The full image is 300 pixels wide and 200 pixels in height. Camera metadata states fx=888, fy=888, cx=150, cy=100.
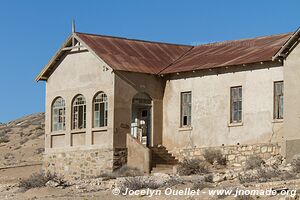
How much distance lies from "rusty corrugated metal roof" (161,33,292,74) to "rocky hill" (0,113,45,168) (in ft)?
41.5

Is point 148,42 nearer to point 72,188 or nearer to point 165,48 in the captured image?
point 165,48

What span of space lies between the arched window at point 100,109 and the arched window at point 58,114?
2343mm

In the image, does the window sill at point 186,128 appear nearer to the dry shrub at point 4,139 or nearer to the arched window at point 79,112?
the arched window at point 79,112

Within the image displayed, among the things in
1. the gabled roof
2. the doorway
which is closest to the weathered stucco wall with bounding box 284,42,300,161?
the gabled roof


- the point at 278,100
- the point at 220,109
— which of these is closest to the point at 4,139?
the point at 220,109

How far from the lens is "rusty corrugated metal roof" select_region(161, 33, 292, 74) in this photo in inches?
1449

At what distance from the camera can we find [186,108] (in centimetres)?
3941

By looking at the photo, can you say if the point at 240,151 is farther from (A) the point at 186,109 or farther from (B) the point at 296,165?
(B) the point at 296,165

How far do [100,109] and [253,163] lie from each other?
28.1ft

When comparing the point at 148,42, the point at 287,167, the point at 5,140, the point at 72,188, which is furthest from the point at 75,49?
the point at 5,140

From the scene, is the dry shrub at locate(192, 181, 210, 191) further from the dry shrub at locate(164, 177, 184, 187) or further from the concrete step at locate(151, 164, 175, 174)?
the concrete step at locate(151, 164, 175, 174)

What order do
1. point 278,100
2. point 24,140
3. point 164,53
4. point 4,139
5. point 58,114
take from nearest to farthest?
point 278,100 < point 58,114 < point 164,53 < point 24,140 < point 4,139

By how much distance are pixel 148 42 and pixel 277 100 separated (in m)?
9.64

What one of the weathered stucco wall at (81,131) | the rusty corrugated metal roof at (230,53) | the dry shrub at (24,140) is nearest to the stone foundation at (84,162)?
the weathered stucco wall at (81,131)
